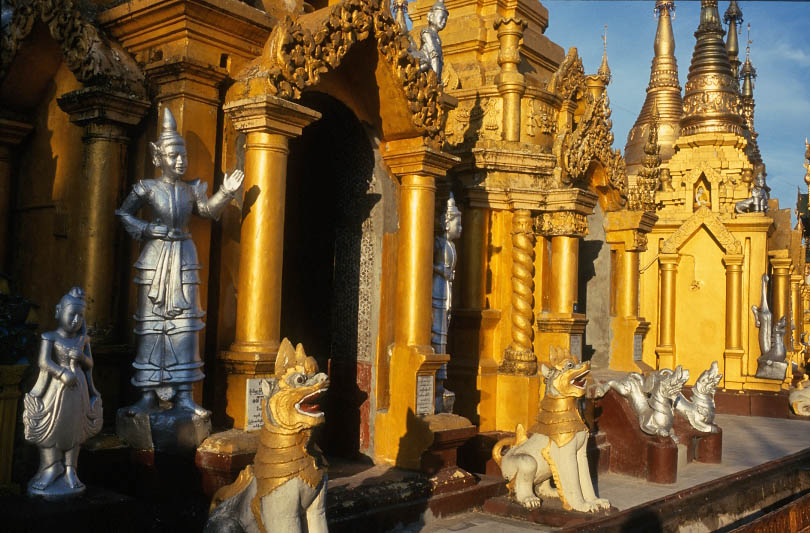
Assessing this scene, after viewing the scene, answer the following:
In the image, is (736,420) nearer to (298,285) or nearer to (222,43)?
(298,285)

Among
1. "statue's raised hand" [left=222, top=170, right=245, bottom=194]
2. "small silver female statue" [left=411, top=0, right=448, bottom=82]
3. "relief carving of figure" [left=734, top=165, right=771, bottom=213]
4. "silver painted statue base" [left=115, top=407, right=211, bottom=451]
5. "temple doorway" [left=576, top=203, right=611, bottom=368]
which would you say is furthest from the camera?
"relief carving of figure" [left=734, top=165, right=771, bottom=213]

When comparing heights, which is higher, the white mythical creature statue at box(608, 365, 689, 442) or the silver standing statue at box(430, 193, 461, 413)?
the silver standing statue at box(430, 193, 461, 413)

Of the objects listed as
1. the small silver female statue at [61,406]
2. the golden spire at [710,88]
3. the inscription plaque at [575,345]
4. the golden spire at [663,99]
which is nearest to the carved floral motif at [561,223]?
the inscription plaque at [575,345]

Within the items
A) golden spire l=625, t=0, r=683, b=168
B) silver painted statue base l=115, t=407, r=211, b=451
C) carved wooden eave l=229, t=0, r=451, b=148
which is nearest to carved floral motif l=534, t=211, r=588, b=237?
carved wooden eave l=229, t=0, r=451, b=148

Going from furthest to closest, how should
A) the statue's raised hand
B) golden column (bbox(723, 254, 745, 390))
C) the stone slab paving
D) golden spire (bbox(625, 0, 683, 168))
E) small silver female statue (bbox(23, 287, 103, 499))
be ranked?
golden spire (bbox(625, 0, 683, 168))
golden column (bbox(723, 254, 745, 390))
the stone slab paving
the statue's raised hand
small silver female statue (bbox(23, 287, 103, 499))

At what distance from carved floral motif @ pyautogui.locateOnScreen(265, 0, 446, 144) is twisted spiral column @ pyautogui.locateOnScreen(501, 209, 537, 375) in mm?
3214

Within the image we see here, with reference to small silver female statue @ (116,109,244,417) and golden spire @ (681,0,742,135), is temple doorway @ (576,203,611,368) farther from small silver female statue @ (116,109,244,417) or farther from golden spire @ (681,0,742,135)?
small silver female statue @ (116,109,244,417)

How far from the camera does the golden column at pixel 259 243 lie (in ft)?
21.2

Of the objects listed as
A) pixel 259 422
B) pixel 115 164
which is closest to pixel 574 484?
pixel 259 422

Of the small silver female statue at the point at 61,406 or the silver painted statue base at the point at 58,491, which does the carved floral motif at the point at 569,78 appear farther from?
the silver painted statue base at the point at 58,491

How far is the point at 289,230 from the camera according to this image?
31.1 feet

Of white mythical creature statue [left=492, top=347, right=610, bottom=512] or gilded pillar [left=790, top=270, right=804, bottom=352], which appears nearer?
white mythical creature statue [left=492, top=347, right=610, bottom=512]

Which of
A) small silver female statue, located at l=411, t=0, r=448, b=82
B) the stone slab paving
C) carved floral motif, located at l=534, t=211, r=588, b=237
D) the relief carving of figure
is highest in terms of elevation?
small silver female statue, located at l=411, t=0, r=448, b=82

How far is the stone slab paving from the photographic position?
23.9 ft
